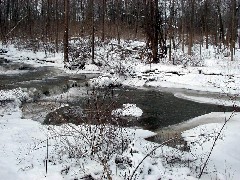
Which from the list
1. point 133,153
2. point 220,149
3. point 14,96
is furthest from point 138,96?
point 133,153

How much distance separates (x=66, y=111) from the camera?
1117cm

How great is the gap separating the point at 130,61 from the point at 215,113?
11720 mm

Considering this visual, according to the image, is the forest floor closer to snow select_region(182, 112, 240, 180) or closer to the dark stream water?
snow select_region(182, 112, 240, 180)

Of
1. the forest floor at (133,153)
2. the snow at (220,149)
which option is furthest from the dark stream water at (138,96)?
the snow at (220,149)

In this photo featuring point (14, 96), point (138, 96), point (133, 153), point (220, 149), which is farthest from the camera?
point (138, 96)

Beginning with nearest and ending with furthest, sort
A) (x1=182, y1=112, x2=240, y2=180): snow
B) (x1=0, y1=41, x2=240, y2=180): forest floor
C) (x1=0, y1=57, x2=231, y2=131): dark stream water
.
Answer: (x1=0, y1=41, x2=240, y2=180): forest floor
(x1=182, y1=112, x2=240, y2=180): snow
(x1=0, y1=57, x2=231, y2=131): dark stream water

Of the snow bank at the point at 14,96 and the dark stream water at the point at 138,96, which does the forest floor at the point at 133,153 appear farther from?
the dark stream water at the point at 138,96

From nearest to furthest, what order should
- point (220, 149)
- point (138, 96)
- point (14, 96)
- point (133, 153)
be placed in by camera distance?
point (133, 153) → point (220, 149) → point (14, 96) → point (138, 96)

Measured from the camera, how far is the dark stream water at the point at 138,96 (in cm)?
1096

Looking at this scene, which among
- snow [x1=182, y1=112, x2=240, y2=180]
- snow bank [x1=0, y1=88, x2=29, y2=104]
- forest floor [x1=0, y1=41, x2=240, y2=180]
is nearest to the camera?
forest floor [x1=0, y1=41, x2=240, y2=180]

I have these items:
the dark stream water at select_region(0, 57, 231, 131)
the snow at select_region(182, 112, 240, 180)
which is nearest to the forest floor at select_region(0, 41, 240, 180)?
the snow at select_region(182, 112, 240, 180)

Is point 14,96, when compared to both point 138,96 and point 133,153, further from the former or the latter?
point 133,153

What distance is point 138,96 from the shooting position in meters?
14.6

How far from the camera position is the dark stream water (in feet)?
36.0
